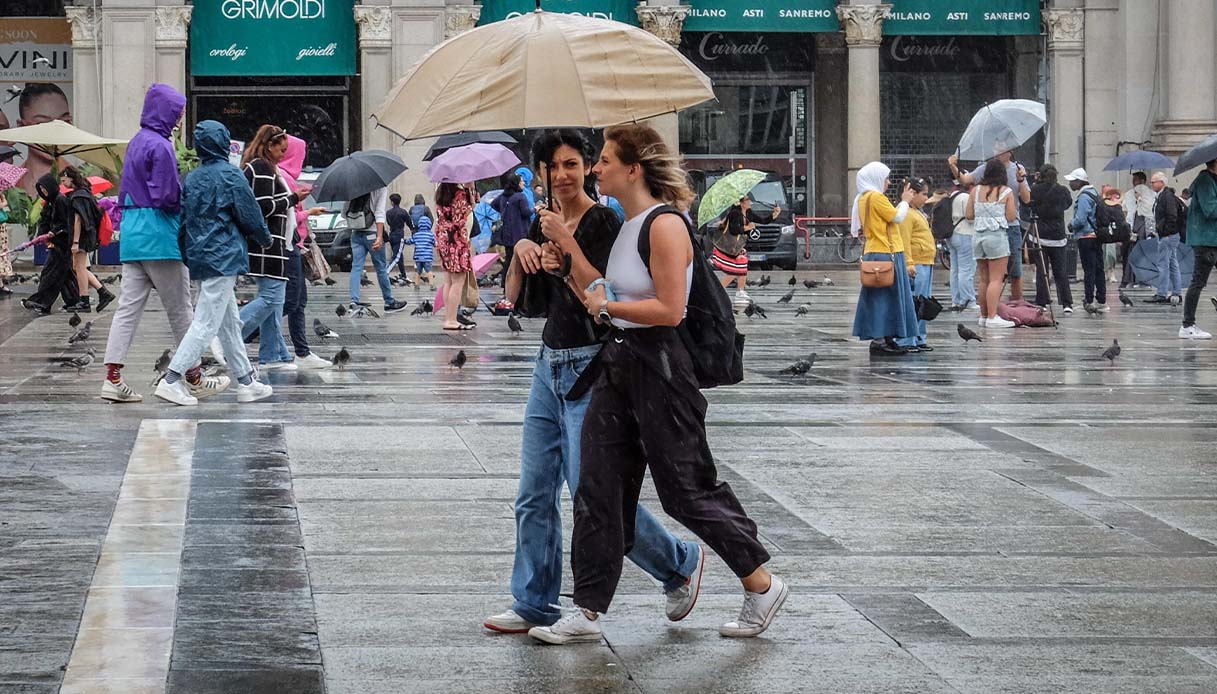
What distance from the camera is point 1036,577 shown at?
22.3ft

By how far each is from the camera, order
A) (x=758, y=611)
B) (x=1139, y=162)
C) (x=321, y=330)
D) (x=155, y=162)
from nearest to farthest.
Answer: (x=758, y=611) < (x=155, y=162) < (x=321, y=330) < (x=1139, y=162)

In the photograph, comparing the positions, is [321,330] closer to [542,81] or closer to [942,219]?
[942,219]

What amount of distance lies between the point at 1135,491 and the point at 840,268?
28.5 m

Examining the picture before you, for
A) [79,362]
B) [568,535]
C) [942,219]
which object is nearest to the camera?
[568,535]

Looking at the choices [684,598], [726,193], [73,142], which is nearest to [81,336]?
[73,142]

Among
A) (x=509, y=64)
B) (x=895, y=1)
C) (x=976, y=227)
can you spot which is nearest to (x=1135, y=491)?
(x=509, y=64)

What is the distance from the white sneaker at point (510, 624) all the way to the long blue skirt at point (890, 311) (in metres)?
10.5

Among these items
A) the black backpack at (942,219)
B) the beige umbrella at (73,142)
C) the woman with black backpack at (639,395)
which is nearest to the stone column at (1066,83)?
the black backpack at (942,219)

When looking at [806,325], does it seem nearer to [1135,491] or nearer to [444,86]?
[1135,491]

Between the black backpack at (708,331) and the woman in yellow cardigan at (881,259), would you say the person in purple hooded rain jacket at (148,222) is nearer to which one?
the woman in yellow cardigan at (881,259)

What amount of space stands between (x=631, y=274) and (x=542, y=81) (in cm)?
68

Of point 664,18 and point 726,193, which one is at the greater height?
point 664,18

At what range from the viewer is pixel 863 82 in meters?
38.8

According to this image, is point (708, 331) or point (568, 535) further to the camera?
point (568, 535)
